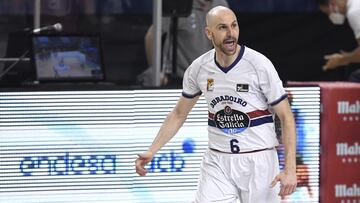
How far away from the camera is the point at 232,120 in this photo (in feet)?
26.0

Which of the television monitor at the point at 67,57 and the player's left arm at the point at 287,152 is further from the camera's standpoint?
the television monitor at the point at 67,57

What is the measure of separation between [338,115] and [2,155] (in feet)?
9.08

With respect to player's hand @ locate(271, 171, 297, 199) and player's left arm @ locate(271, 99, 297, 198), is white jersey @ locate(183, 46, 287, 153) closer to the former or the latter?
player's left arm @ locate(271, 99, 297, 198)

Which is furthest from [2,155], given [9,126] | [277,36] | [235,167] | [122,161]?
[277,36]

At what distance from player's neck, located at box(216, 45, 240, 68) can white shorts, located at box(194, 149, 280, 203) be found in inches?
22.9

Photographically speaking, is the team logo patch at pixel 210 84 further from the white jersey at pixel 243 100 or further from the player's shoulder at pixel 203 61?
the player's shoulder at pixel 203 61

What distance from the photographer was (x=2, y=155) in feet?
31.7

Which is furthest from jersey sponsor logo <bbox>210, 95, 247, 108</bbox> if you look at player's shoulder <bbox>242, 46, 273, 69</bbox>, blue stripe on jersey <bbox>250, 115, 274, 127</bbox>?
player's shoulder <bbox>242, 46, 273, 69</bbox>

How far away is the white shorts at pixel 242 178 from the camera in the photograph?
7.91m

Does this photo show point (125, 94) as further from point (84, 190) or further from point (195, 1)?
point (195, 1)

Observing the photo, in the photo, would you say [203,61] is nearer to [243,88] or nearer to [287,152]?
[243,88]

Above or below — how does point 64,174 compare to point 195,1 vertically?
below

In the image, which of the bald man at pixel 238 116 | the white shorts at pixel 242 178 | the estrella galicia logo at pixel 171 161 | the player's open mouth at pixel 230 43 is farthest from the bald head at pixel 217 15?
the estrella galicia logo at pixel 171 161

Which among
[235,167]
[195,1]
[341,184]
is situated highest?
[195,1]
